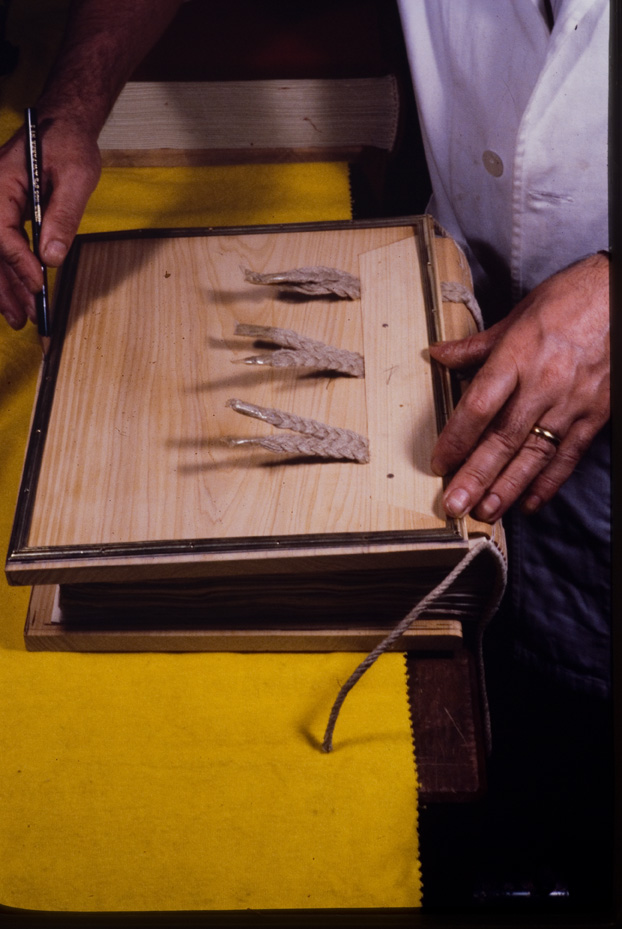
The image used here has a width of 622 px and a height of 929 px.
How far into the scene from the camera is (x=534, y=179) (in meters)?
0.77

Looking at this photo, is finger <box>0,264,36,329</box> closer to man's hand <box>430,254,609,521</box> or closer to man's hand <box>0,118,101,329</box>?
man's hand <box>0,118,101,329</box>

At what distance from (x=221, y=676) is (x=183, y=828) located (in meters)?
0.12

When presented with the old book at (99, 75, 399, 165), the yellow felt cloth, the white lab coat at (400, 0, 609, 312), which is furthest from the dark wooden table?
the old book at (99, 75, 399, 165)

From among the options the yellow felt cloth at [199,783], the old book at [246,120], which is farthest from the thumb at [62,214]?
the yellow felt cloth at [199,783]

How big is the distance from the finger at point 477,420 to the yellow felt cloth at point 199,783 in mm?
188

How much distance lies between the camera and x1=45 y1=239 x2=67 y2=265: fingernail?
74cm

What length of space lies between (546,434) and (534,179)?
0.84ft

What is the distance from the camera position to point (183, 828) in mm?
606

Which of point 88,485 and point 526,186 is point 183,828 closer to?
point 88,485

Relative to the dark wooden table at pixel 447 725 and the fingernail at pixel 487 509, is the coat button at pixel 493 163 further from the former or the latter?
the dark wooden table at pixel 447 725

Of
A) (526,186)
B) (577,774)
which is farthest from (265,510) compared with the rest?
(577,774)

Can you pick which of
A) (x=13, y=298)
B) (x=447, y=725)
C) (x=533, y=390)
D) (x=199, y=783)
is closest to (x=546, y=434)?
(x=533, y=390)

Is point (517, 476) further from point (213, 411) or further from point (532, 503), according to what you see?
point (213, 411)

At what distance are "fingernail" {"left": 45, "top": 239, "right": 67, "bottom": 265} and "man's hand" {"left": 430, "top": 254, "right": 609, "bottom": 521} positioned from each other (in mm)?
359
